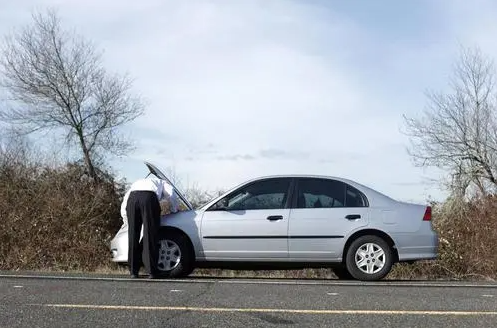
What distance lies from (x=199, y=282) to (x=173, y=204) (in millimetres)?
1630

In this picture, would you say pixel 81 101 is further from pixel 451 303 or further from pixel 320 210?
pixel 451 303

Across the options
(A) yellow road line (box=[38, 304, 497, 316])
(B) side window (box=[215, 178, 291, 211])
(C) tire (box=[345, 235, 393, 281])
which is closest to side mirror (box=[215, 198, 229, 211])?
(B) side window (box=[215, 178, 291, 211])

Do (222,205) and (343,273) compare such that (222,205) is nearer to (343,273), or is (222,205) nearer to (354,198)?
(354,198)

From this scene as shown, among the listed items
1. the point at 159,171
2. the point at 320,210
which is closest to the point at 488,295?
the point at 320,210

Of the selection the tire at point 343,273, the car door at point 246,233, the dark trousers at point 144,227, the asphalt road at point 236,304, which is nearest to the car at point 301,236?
the car door at point 246,233

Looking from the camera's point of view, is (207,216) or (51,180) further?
(51,180)

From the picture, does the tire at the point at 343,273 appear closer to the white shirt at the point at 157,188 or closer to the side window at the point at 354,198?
the side window at the point at 354,198

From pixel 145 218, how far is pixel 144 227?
0.13m

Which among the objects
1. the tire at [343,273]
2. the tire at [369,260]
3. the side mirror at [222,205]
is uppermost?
the side mirror at [222,205]

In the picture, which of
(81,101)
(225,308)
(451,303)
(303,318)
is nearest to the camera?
(303,318)

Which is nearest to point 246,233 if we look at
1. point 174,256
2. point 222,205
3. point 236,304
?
point 222,205

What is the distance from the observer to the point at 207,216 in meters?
9.65

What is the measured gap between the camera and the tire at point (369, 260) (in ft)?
30.8

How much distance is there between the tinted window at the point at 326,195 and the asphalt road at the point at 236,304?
4.88ft
